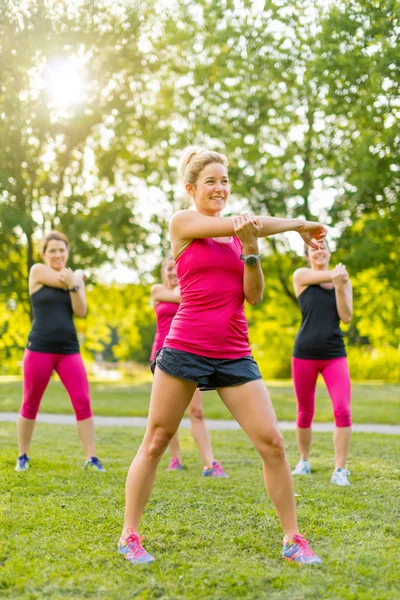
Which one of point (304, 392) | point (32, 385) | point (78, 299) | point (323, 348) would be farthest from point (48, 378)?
point (323, 348)

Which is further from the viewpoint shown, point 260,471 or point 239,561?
point 260,471

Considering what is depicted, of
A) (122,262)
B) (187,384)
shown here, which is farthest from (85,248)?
(187,384)

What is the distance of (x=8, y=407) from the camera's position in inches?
537

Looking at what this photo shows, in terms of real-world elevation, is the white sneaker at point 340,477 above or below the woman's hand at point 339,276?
below

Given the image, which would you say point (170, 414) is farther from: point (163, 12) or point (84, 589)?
point (163, 12)

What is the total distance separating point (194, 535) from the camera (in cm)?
423

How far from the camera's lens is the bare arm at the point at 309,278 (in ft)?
21.5

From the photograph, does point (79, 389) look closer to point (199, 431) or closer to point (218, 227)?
point (199, 431)

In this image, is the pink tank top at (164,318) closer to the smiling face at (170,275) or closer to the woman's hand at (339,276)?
the smiling face at (170,275)

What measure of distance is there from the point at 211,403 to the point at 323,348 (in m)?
9.48

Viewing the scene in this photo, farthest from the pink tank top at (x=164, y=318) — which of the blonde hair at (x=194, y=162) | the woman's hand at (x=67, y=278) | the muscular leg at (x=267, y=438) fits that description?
the muscular leg at (x=267, y=438)

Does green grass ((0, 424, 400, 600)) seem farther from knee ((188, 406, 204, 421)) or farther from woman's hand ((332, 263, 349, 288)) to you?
woman's hand ((332, 263, 349, 288))

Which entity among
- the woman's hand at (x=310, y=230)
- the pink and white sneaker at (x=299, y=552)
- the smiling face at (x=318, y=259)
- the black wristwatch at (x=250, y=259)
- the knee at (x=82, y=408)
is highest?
the woman's hand at (x=310, y=230)

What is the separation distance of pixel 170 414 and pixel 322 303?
3350 millimetres
